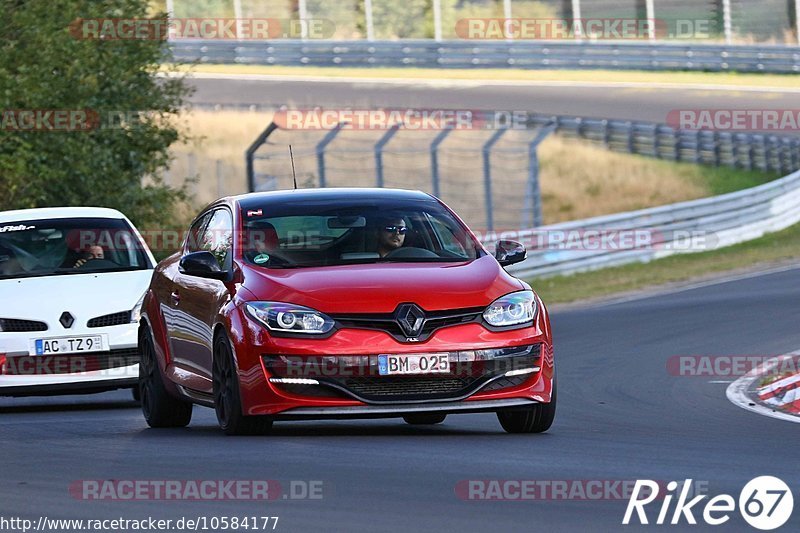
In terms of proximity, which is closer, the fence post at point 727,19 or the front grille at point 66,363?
the front grille at point 66,363

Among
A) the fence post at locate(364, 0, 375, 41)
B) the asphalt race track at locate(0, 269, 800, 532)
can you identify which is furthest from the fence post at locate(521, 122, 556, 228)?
the fence post at locate(364, 0, 375, 41)

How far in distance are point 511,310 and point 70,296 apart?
497 cm

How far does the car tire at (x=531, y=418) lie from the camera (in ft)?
32.7

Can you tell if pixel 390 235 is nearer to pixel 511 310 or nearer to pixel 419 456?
pixel 511 310

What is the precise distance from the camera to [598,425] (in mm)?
10930

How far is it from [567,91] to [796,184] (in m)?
13.5

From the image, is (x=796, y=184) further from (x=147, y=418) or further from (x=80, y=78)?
(x=147, y=418)

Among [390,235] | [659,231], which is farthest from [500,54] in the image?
[390,235]

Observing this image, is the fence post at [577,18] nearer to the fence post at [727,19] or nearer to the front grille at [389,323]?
the fence post at [727,19]

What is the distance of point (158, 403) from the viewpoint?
37.5 feet

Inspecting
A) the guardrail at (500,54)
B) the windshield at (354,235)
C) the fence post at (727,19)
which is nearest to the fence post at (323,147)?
the windshield at (354,235)

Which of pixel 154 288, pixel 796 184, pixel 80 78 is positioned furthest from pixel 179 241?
pixel 154 288

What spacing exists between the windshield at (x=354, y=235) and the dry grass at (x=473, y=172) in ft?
62.4

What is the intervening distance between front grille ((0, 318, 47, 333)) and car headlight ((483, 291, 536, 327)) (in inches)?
194
